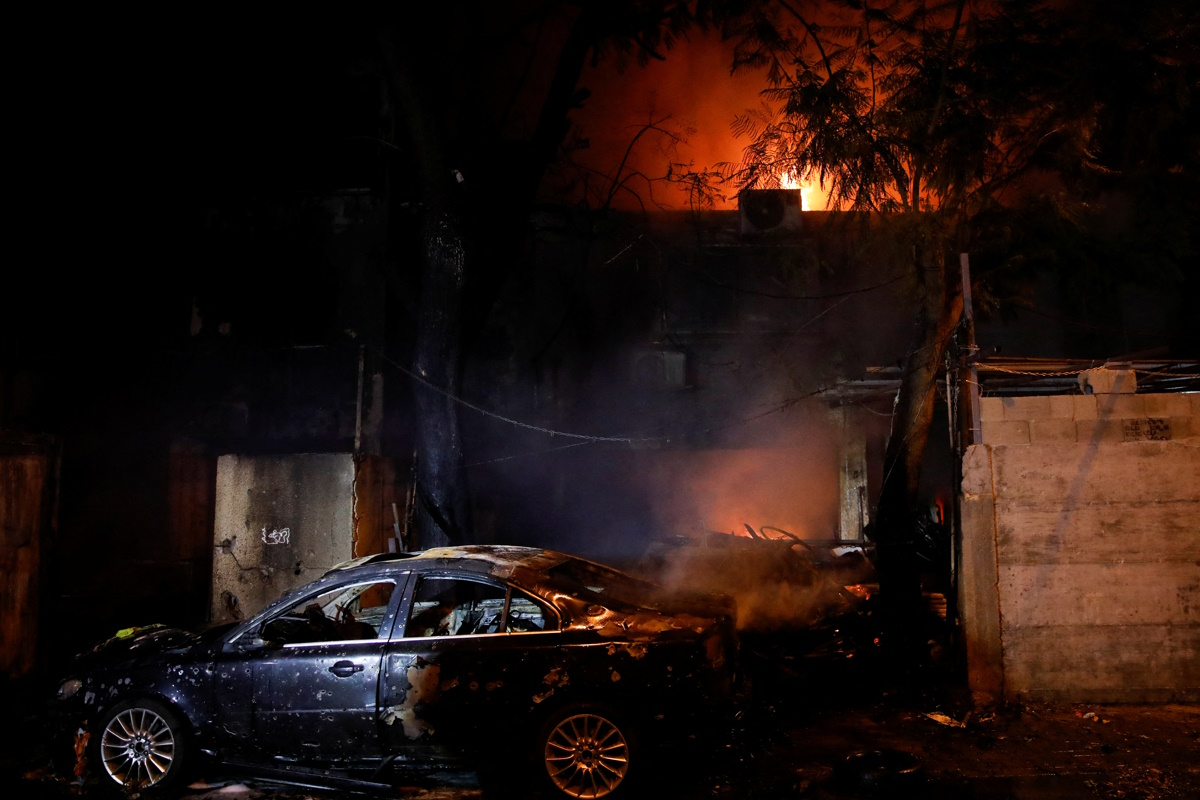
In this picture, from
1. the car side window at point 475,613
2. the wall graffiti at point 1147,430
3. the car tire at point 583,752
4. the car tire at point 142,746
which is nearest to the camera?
the car tire at point 583,752

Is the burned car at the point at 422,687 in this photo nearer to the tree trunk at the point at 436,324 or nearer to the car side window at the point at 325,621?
the car side window at the point at 325,621

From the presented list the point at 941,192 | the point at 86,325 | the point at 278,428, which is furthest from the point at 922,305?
the point at 86,325

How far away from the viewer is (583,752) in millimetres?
4621

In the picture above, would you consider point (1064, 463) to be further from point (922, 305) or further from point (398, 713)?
point (398, 713)

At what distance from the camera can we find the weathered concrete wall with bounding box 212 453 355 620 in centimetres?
986

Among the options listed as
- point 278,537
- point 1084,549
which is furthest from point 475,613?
point 278,537

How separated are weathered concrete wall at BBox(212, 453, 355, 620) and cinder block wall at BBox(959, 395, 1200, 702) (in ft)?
25.0

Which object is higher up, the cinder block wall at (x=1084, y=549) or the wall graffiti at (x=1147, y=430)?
the wall graffiti at (x=1147, y=430)

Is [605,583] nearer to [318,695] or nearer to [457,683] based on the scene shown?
[457,683]

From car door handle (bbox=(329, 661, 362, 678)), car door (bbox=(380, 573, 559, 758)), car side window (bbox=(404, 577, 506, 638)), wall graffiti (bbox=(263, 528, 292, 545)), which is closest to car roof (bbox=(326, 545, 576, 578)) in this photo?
car side window (bbox=(404, 577, 506, 638))

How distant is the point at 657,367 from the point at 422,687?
904cm

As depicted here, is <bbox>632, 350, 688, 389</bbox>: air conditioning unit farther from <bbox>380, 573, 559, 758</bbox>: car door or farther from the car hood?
the car hood

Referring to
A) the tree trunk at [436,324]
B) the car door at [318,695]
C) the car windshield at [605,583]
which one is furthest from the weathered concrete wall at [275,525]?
the car windshield at [605,583]

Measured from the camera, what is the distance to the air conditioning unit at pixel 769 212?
1318 centimetres
